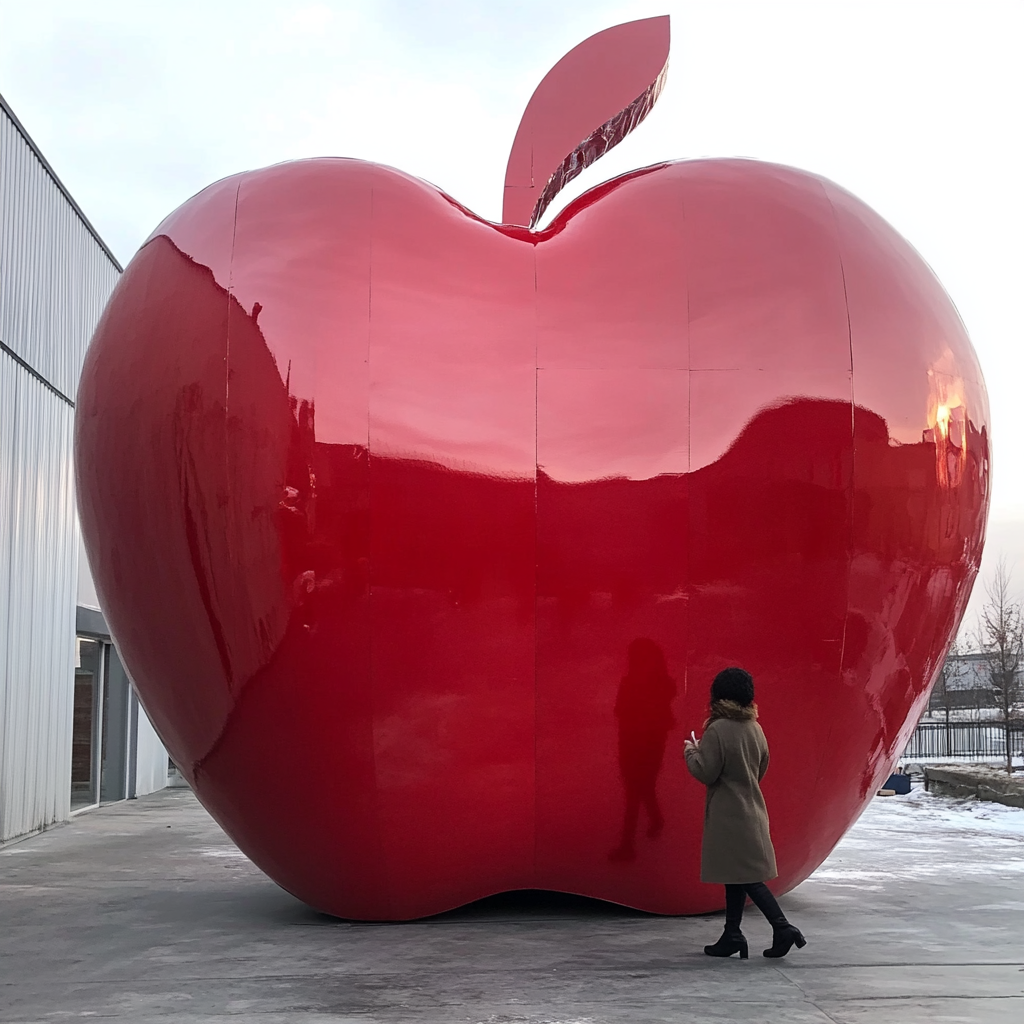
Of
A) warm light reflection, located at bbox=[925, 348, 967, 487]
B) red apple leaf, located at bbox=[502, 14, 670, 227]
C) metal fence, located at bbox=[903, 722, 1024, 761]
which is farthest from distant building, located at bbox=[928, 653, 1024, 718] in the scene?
warm light reflection, located at bbox=[925, 348, 967, 487]

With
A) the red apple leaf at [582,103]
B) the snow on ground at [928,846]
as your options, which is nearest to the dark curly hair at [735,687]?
the snow on ground at [928,846]

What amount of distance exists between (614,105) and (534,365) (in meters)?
2.78

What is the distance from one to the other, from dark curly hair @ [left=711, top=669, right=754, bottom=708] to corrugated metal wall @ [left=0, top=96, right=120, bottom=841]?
9.10 meters

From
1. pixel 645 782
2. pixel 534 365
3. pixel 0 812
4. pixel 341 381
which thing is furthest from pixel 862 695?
pixel 0 812

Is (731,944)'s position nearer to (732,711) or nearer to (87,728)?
(732,711)

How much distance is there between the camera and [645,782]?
21.7ft

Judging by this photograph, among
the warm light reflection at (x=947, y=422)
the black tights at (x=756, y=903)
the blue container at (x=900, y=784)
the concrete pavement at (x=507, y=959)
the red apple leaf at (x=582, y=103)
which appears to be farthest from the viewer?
the blue container at (x=900, y=784)

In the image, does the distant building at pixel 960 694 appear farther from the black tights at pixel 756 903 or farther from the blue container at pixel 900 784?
the black tights at pixel 756 903

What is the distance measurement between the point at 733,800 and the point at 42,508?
10.7m

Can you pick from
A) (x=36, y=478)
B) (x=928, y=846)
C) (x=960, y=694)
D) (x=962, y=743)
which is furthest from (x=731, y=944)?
(x=960, y=694)

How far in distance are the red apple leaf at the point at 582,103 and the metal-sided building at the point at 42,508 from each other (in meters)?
6.80

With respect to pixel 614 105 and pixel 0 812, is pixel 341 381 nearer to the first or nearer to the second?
pixel 614 105

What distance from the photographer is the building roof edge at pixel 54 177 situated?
12820 millimetres

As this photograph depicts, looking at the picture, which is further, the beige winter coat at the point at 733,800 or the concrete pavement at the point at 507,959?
the beige winter coat at the point at 733,800
